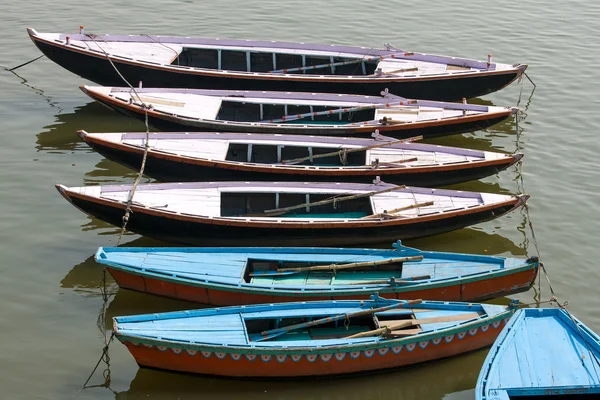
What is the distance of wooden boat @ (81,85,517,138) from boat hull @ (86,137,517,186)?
2027 mm

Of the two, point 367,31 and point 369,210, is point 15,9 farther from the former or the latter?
point 369,210

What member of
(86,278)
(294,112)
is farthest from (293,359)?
(294,112)

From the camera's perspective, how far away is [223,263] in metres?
15.5

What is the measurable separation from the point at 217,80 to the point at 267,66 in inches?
95.4

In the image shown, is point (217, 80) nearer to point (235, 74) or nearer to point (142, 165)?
point (235, 74)

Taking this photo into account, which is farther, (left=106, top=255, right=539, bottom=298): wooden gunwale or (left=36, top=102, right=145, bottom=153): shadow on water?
(left=36, top=102, right=145, bottom=153): shadow on water

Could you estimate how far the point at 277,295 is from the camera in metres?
15.0

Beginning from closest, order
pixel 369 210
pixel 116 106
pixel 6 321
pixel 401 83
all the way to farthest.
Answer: pixel 6 321 < pixel 369 210 < pixel 116 106 < pixel 401 83

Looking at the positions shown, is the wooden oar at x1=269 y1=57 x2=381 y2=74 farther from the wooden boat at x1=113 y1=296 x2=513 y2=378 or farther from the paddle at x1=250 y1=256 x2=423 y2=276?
the wooden boat at x1=113 y1=296 x2=513 y2=378

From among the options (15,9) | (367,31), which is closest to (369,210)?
(367,31)

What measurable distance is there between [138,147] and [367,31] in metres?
14.0

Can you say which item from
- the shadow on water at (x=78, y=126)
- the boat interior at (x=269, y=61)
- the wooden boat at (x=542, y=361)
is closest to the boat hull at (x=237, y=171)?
the shadow on water at (x=78, y=126)

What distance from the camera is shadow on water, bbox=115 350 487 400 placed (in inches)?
549

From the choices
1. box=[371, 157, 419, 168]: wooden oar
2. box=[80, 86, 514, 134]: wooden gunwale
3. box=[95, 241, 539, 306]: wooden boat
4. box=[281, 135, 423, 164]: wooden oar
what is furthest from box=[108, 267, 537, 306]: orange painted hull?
box=[80, 86, 514, 134]: wooden gunwale
